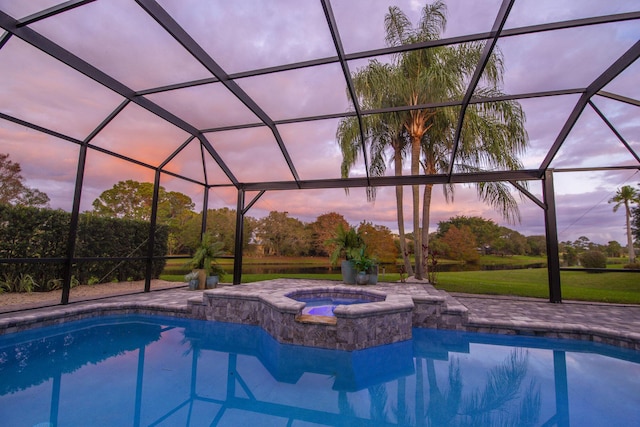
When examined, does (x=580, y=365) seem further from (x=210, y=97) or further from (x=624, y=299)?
(x=210, y=97)

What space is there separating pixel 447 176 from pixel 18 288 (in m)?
10.5

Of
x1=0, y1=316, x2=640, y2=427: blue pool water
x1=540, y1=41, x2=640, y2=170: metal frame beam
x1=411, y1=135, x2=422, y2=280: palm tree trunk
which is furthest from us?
x1=411, y1=135, x2=422, y2=280: palm tree trunk

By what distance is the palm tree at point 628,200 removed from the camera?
24.1 feet

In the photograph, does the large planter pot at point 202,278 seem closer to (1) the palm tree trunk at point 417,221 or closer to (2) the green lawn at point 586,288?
(1) the palm tree trunk at point 417,221

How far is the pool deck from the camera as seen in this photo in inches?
178

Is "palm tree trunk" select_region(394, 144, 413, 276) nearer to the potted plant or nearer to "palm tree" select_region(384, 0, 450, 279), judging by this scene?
"palm tree" select_region(384, 0, 450, 279)

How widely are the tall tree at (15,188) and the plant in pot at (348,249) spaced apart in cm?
748

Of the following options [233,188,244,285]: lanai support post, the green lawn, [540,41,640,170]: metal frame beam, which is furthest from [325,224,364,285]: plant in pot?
[540,41,640,170]: metal frame beam

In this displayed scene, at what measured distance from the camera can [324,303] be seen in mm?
7043

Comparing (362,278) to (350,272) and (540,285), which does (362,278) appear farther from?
(540,285)

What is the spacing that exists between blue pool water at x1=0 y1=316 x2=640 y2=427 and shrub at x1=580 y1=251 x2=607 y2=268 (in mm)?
4672

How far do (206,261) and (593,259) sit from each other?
1033 centimetres

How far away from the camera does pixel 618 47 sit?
13.5ft

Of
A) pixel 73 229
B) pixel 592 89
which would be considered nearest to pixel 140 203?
pixel 73 229
